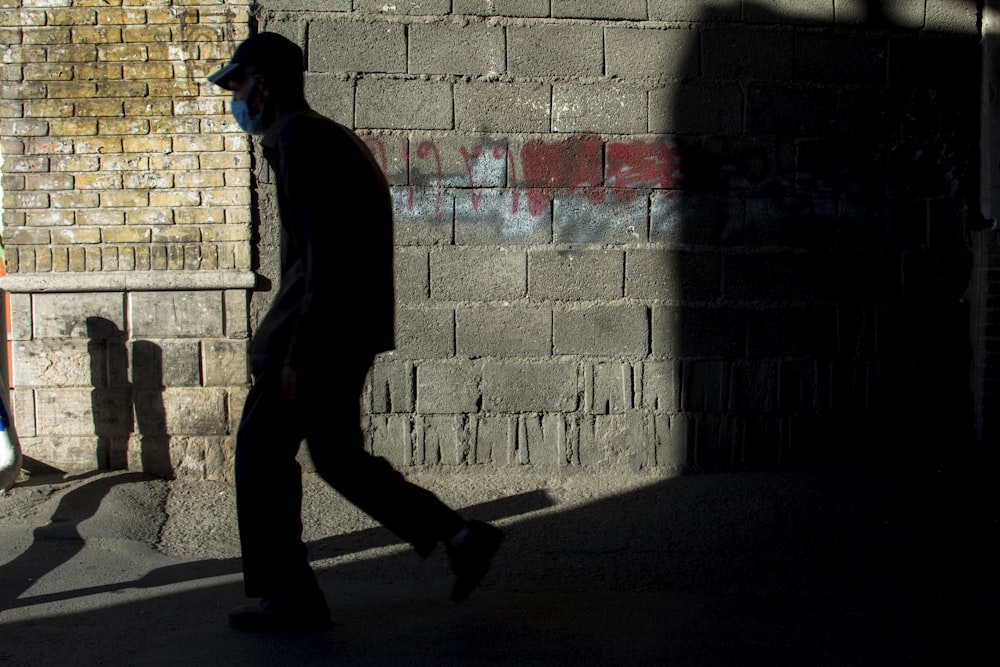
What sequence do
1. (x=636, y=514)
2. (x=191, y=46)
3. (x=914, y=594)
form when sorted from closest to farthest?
(x=914, y=594)
(x=636, y=514)
(x=191, y=46)

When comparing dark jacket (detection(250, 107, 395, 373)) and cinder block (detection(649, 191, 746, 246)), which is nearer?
dark jacket (detection(250, 107, 395, 373))

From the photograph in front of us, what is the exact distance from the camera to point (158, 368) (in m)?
4.58

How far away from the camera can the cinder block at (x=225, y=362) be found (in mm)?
4566

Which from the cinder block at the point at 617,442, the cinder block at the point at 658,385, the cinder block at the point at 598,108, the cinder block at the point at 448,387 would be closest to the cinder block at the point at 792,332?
the cinder block at the point at 658,385

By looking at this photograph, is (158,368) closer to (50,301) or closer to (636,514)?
(50,301)

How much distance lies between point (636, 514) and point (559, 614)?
1.18 meters

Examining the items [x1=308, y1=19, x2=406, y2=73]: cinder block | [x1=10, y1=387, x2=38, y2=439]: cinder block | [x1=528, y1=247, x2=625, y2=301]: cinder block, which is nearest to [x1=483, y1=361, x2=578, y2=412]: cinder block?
[x1=528, y1=247, x2=625, y2=301]: cinder block

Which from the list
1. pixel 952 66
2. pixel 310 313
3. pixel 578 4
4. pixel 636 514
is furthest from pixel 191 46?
pixel 952 66

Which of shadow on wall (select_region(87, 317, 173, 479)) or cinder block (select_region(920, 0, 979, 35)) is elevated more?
cinder block (select_region(920, 0, 979, 35))

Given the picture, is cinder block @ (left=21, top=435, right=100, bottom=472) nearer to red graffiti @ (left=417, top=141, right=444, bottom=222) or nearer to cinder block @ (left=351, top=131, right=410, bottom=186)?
cinder block @ (left=351, top=131, right=410, bottom=186)

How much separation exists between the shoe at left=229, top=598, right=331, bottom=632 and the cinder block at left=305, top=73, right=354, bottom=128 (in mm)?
2451

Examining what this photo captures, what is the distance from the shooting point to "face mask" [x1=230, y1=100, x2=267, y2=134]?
9.59 ft

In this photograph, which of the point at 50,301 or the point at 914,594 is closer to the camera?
the point at 914,594

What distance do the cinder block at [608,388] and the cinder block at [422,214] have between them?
39.9 inches
